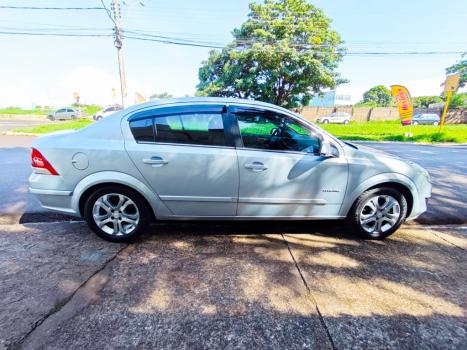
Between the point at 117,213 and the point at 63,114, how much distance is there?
36.0m

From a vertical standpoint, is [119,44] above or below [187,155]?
above

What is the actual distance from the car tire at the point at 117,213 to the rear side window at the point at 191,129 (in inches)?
28.7

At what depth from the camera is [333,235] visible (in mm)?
3350

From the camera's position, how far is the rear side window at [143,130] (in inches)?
113

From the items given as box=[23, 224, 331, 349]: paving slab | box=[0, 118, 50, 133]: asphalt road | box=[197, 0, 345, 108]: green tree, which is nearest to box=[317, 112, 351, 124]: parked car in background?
box=[197, 0, 345, 108]: green tree

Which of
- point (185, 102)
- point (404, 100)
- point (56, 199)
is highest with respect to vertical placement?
point (404, 100)

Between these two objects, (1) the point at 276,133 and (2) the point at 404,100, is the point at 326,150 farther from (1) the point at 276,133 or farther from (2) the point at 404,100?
(2) the point at 404,100

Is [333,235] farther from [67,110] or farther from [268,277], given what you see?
[67,110]

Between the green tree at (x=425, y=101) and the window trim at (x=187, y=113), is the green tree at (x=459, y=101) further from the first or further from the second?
the window trim at (x=187, y=113)

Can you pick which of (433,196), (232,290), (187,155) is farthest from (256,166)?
(433,196)

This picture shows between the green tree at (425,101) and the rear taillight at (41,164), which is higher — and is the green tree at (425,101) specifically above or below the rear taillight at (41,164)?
above

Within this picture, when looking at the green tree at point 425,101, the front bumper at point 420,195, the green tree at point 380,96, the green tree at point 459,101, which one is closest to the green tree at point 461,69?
the green tree at point 459,101

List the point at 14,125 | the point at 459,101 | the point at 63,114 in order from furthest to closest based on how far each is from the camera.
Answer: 1. the point at 459,101
2. the point at 63,114
3. the point at 14,125

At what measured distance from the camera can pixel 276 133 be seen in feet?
10.00
